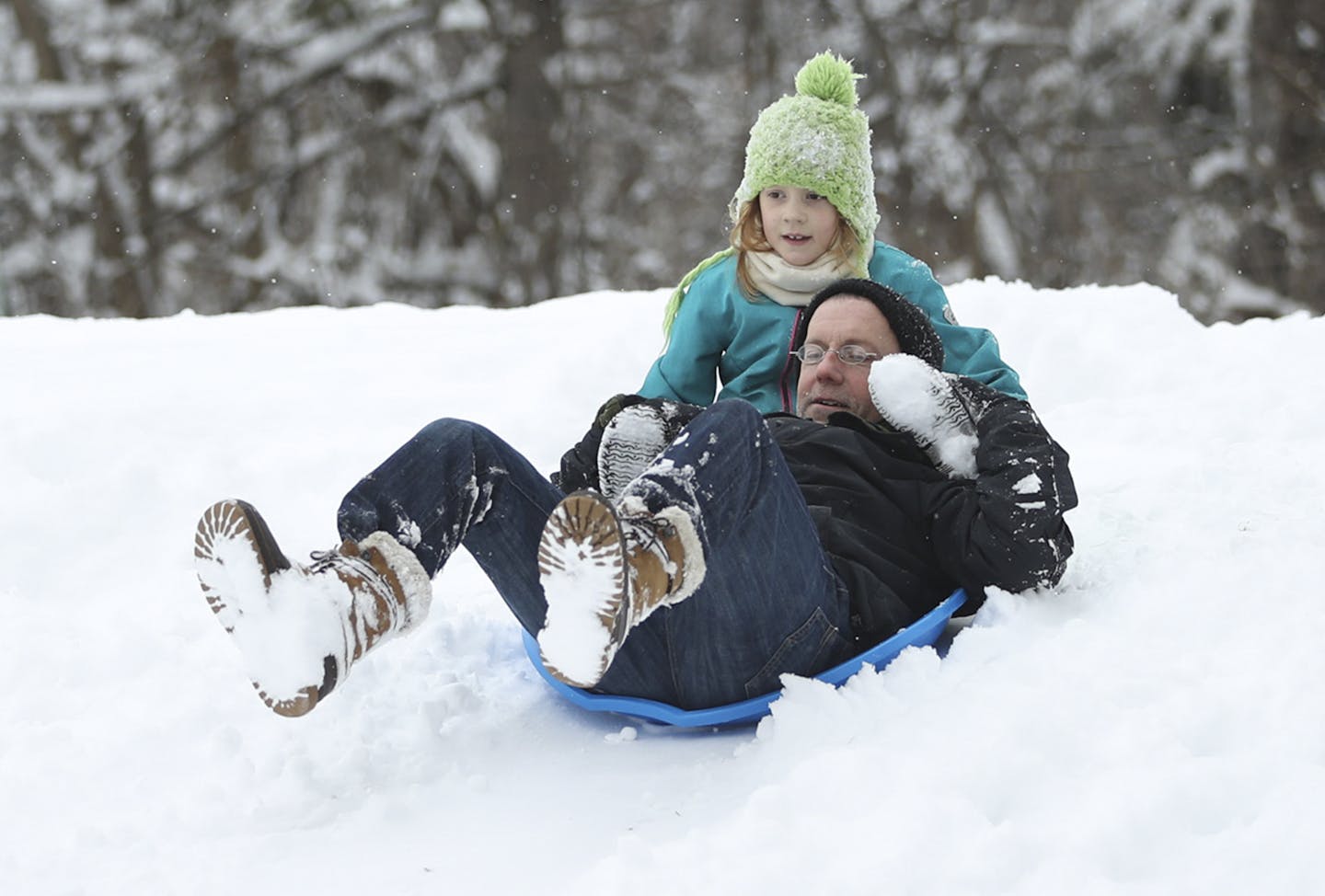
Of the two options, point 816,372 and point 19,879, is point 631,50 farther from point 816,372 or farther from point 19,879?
point 19,879

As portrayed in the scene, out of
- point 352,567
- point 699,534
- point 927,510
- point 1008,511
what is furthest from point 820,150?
point 352,567

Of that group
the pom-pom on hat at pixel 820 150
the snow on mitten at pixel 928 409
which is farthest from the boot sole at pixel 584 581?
the pom-pom on hat at pixel 820 150

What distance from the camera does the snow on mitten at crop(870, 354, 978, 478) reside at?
2.40 metres

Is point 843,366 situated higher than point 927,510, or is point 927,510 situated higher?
point 843,366

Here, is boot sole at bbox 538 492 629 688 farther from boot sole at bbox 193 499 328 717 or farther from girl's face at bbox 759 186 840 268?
girl's face at bbox 759 186 840 268

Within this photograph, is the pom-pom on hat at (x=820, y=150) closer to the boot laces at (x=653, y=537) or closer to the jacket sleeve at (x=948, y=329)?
the jacket sleeve at (x=948, y=329)

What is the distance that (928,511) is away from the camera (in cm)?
236

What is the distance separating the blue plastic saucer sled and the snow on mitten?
0.27 meters

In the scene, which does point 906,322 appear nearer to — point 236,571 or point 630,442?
point 630,442

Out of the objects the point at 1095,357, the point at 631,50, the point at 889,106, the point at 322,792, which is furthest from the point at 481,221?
the point at 322,792

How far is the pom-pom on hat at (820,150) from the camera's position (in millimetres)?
3068

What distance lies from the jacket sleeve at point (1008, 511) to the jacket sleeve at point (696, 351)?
88 centimetres

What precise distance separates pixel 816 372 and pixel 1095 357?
6.56ft

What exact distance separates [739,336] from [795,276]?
7.5 inches
